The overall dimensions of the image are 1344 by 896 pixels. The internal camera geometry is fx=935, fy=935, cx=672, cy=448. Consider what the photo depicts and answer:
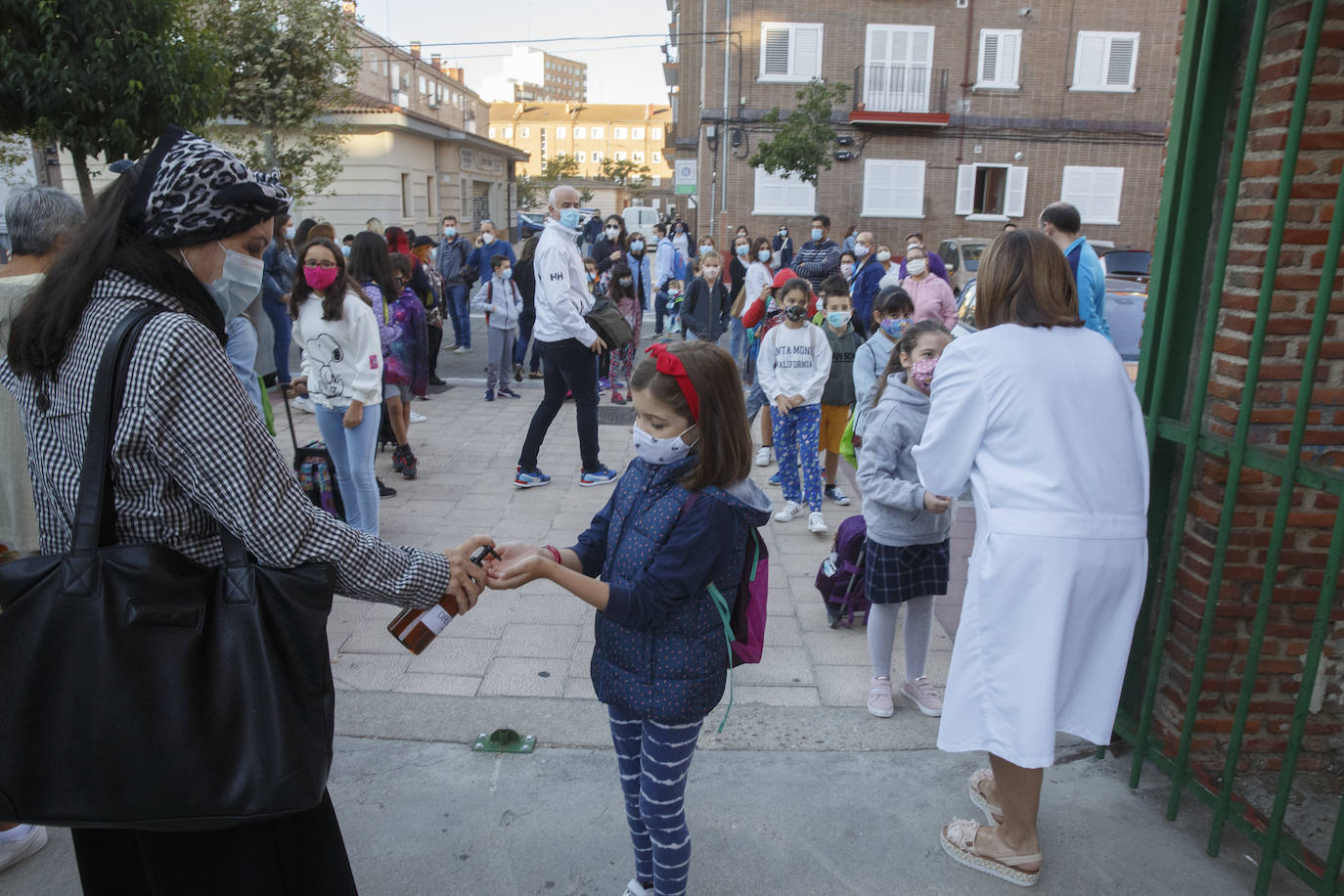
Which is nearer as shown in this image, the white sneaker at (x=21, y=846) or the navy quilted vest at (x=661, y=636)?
the navy quilted vest at (x=661, y=636)

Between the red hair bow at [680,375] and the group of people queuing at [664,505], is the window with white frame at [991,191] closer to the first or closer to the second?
the group of people queuing at [664,505]

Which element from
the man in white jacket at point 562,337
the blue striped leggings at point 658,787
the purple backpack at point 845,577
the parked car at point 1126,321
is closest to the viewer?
the blue striped leggings at point 658,787

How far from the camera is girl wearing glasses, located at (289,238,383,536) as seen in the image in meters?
4.91

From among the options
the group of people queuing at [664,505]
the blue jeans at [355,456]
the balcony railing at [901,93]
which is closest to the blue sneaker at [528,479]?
the blue jeans at [355,456]

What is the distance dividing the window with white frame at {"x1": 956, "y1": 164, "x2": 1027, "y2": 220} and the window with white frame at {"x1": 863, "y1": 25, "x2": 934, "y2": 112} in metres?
2.38

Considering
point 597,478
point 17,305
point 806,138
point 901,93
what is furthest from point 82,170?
point 901,93

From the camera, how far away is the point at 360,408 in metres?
4.93

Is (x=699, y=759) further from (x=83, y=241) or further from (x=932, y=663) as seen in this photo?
(x=83, y=241)

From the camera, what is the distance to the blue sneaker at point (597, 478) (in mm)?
6945

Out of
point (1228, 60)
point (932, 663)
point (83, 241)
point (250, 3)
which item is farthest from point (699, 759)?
point (250, 3)

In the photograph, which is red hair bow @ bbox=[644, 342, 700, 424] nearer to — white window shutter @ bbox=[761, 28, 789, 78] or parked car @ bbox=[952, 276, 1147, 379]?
parked car @ bbox=[952, 276, 1147, 379]

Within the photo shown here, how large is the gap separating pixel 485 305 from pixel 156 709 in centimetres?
866

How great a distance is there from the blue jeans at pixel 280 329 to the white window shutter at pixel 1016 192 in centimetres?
2215

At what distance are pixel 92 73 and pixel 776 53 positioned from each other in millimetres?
23001
